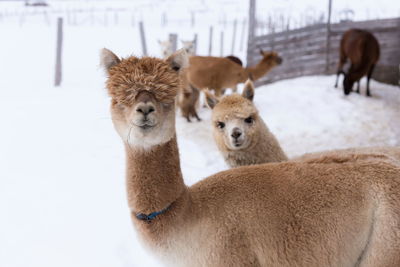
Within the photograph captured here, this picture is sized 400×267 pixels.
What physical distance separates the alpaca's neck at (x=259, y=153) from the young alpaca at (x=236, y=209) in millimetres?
2127

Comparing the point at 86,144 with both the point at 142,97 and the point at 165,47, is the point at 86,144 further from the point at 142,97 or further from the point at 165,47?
the point at 165,47

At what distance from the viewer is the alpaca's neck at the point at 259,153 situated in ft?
14.3

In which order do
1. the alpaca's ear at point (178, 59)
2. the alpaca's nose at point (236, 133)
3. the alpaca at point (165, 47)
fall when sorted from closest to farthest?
the alpaca's ear at point (178, 59)
the alpaca's nose at point (236, 133)
the alpaca at point (165, 47)

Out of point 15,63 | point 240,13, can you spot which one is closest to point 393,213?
point 15,63

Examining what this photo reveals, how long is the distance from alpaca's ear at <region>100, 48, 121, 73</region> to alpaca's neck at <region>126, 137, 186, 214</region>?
0.44 m

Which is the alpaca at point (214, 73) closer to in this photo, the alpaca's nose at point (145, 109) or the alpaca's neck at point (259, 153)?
the alpaca's neck at point (259, 153)

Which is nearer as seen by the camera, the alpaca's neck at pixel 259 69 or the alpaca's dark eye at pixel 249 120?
the alpaca's dark eye at pixel 249 120

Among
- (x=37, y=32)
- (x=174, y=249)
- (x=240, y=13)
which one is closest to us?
(x=174, y=249)

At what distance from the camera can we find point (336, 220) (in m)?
2.13

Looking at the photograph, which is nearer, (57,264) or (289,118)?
(57,264)

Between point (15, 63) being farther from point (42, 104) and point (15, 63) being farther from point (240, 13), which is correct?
point (240, 13)

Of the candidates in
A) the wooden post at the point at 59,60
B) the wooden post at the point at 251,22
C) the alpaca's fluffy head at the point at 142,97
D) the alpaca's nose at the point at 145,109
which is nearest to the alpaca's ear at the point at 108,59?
the alpaca's fluffy head at the point at 142,97

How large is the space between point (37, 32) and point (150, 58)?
680 inches

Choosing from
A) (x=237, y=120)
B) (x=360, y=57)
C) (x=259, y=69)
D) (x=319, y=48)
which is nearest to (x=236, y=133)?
(x=237, y=120)
